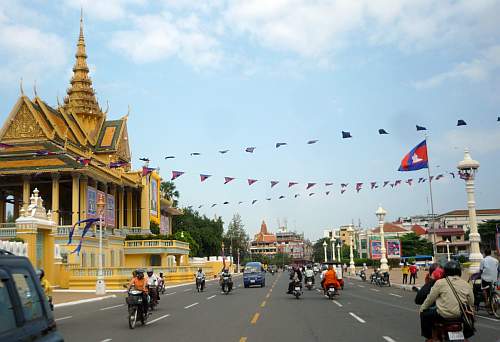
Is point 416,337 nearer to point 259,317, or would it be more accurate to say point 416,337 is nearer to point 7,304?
point 259,317

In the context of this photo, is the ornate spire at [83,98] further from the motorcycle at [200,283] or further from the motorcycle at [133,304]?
the motorcycle at [133,304]

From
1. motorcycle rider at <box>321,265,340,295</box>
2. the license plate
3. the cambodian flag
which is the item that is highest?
the cambodian flag

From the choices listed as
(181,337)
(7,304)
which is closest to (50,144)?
(181,337)

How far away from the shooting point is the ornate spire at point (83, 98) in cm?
6259

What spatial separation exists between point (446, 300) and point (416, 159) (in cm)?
2373

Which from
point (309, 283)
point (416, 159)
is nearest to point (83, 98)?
point (309, 283)

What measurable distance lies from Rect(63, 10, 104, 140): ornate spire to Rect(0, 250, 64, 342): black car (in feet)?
198

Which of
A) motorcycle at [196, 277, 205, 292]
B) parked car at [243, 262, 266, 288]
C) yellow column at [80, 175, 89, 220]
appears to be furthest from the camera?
yellow column at [80, 175, 89, 220]

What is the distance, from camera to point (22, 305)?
4.41 meters

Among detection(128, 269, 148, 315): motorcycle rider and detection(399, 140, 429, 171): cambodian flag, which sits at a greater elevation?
detection(399, 140, 429, 171): cambodian flag

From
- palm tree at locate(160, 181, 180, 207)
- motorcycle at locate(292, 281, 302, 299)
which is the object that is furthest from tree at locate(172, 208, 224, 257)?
motorcycle at locate(292, 281, 302, 299)

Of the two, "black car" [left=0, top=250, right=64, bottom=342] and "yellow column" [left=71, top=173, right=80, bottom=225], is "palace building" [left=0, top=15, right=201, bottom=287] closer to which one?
"yellow column" [left=71, top=173, right=80, bottom=225]

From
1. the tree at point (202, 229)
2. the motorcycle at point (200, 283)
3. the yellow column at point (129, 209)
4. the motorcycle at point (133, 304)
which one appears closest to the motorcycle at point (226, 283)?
the motorcycle at point (200, 283)

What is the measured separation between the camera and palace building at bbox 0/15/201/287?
40.2m
